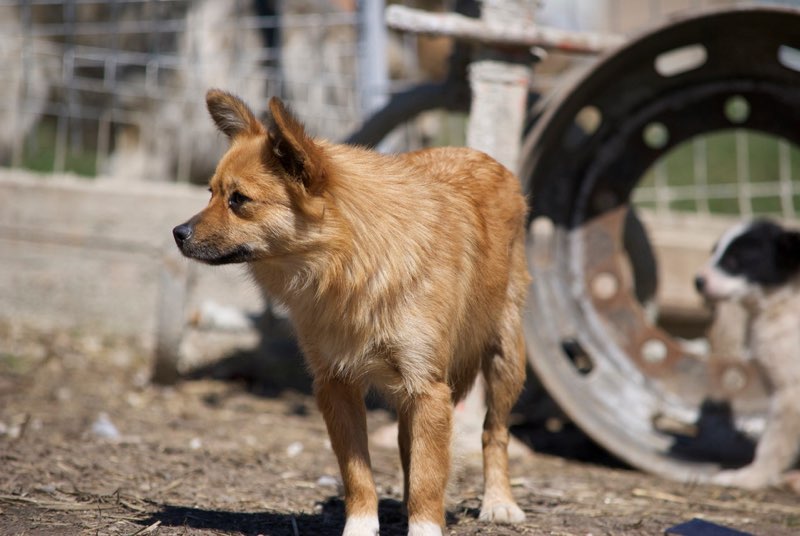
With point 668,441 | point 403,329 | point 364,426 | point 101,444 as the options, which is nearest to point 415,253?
point 403,329

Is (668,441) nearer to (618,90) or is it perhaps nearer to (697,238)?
(618,90)

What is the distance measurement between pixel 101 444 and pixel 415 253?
97.0 inches

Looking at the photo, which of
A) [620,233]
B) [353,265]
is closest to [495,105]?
[620,233]

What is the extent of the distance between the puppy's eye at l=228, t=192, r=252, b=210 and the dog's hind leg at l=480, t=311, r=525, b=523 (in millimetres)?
1319

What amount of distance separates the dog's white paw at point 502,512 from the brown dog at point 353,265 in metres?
0.58

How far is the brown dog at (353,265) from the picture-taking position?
3309 mm

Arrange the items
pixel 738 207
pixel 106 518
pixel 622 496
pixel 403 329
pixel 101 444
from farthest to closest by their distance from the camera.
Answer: pixel 738 207 < pixel 101 444 < pixel 622 496 < pixel 106 518 < pixel 403 329

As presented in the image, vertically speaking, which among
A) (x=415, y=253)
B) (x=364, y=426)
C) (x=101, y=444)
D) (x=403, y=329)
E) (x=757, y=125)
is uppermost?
(x=757, y=125)

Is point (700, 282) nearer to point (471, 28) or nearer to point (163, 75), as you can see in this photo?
point (471, 28)

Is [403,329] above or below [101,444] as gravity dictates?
above

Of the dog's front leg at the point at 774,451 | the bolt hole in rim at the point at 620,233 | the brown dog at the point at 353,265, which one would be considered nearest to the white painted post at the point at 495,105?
the bolt hole in rim at the point at 620,233

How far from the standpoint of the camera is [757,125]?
5.72 meters

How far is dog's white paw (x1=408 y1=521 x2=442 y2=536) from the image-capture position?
3.33 m

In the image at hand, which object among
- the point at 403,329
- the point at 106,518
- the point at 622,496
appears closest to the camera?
the point at 403,329
